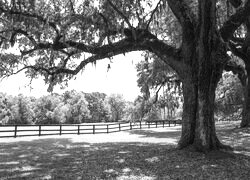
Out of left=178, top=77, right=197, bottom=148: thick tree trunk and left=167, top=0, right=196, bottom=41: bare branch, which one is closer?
left=178, top=77, right=197, bottom=148: thick tree trunk

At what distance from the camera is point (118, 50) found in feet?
43.4

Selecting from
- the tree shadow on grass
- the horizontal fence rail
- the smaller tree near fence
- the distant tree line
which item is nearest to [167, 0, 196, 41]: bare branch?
the tree shadow on grass

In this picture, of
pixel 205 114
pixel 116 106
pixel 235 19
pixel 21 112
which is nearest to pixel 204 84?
pixel 205 114

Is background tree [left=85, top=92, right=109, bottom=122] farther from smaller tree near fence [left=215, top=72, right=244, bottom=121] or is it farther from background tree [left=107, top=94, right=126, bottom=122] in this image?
smaller tree near fence [left=215, top=72, right=244, bottom=121]

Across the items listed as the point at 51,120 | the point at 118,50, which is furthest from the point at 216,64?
the point at 51,120

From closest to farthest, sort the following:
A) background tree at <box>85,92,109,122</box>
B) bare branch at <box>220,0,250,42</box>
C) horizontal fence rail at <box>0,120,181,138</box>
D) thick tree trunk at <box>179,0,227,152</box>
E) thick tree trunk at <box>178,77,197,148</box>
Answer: thick tree trunk at <box>179,0,227,152</box> → thick tree trunk at <box>178,77,197,148</box> → bare branch at <box>220,0,250,42</box> → horizontal fence rail at <box>0,120,181,138</box> → background tree at <box>85,92,109,122</box>

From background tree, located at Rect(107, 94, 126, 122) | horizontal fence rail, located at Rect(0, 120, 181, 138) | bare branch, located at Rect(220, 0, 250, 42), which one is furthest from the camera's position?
background tree, located at Rect(107, 94, 126, 122)

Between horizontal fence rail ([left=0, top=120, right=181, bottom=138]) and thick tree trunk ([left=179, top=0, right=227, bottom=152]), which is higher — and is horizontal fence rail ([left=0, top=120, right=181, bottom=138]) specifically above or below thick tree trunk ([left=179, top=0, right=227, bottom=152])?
below

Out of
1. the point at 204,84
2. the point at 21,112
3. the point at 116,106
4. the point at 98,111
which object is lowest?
the point at 21,112

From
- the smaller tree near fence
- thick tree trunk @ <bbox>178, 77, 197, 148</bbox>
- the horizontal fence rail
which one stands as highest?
the smaller tree near fence

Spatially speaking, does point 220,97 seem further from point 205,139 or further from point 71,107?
point 71,107

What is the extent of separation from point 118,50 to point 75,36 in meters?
2.83

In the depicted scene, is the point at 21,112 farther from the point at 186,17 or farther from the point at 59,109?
the point at 186,17

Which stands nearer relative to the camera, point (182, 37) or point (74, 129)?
point (182, 37)
